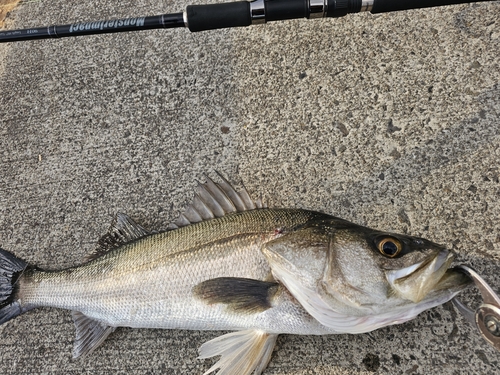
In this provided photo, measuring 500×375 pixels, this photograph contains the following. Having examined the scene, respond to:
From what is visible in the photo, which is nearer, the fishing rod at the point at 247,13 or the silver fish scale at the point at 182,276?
the fishing rod at the point at 247,13

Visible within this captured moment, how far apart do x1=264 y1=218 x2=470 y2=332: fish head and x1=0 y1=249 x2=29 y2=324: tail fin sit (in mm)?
1420

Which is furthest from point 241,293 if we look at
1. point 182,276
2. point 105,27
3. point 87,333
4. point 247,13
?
point 105,27

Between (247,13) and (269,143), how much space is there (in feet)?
2.60

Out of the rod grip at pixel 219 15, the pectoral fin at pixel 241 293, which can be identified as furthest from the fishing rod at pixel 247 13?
the pectoral fin at pixel 241 293

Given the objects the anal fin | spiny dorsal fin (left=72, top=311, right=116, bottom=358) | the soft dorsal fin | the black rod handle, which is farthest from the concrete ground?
the black rod handle

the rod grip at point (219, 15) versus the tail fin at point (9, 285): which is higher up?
the rod grip at point (219, 15)

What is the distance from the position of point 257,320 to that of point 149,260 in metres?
0.57

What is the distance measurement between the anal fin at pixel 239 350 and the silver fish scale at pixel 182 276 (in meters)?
0.06

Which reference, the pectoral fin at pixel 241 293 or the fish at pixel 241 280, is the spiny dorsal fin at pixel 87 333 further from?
the pectoral fin at pixel 241 293

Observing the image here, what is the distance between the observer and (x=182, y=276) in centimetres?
163

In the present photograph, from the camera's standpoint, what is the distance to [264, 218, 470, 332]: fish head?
130 cm

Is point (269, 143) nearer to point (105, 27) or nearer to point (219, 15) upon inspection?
point (219, 15)

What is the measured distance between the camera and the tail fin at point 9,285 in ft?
6.30

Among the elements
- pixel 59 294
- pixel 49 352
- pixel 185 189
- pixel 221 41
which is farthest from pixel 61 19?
pixel 49 352
